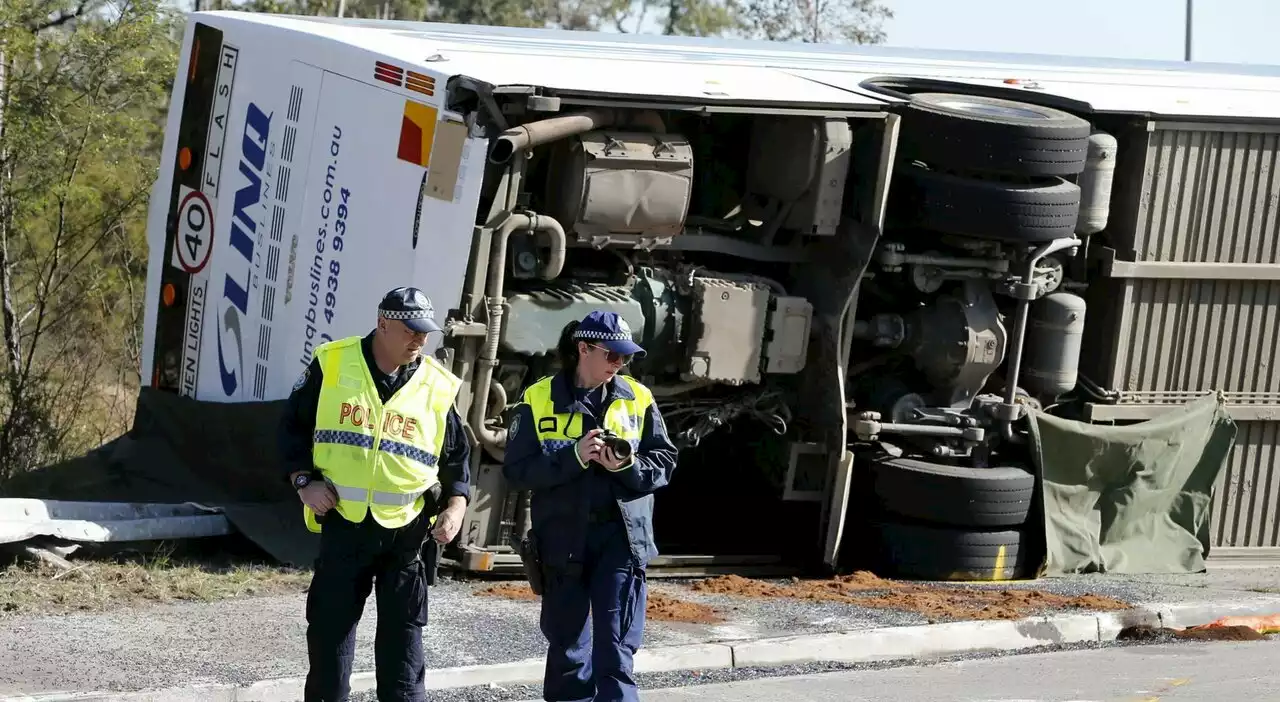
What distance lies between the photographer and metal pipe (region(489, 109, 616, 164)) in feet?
28.2

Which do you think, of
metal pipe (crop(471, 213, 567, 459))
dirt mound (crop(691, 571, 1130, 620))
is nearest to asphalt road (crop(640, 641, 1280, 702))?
dirt mound (crop(691, 571, 1130, 620))

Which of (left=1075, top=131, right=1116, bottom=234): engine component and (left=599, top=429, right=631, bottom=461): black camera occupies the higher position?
(left=1075, top=131, right=1116, bottom=234): engine component

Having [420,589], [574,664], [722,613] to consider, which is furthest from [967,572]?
[420,589]

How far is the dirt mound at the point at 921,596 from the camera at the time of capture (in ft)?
30.6

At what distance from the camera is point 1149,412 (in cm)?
1109

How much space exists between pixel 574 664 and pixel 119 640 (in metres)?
2.15

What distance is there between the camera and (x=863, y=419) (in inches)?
404

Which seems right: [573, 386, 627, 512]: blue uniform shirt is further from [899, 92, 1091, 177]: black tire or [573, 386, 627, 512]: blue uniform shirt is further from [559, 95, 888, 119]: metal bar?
[899, 92, 1091, 177]: black tire

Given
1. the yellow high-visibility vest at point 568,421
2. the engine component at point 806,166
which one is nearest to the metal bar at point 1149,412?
the engine component at point 806,166

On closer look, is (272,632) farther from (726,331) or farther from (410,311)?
(726,331)

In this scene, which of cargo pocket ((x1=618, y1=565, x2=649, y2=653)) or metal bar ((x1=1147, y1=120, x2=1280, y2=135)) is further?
metal bar ((x1=1147, y1=120, x2=1280, y2=135))

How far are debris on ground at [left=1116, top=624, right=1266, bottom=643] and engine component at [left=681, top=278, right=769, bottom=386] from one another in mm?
2348

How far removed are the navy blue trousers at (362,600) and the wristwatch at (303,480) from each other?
0.46 feet

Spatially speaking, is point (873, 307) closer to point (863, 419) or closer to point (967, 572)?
point (863, 419)
